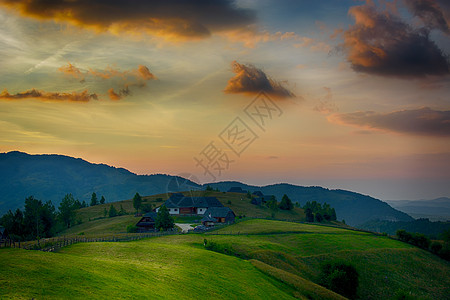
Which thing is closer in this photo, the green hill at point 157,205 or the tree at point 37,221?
the tree at point 37,221

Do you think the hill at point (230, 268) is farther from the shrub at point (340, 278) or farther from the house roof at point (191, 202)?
the house roof at point (191, 202)

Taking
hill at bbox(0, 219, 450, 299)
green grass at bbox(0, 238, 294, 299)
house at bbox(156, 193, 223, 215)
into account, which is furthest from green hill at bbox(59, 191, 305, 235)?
green grass at bbox(0, 238, 294, 299)

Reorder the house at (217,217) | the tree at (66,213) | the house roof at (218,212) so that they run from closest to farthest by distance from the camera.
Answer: the house at (217,217), the house roof at (218,212), the tree at (66,213)

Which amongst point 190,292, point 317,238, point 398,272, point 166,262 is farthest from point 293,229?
point 190,292

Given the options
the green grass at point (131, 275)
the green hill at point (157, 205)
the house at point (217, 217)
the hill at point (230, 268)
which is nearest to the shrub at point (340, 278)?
the hill at point (230, 268)

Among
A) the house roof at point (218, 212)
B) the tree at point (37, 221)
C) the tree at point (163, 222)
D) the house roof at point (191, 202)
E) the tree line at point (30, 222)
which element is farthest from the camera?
the house roof at point (191, 202)

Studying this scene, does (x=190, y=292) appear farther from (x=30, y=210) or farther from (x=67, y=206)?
(x=67, y=206)

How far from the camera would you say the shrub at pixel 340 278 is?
56188 mm

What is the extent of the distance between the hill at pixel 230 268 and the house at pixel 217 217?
43.0 feet

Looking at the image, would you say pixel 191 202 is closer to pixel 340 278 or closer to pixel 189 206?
pixel 189 206

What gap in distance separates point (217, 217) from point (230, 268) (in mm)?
66568

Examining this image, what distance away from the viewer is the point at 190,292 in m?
31.6

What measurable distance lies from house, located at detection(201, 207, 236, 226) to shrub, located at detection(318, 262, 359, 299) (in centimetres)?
5485

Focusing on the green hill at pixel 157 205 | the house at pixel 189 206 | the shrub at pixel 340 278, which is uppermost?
the house at pixel 189 206
